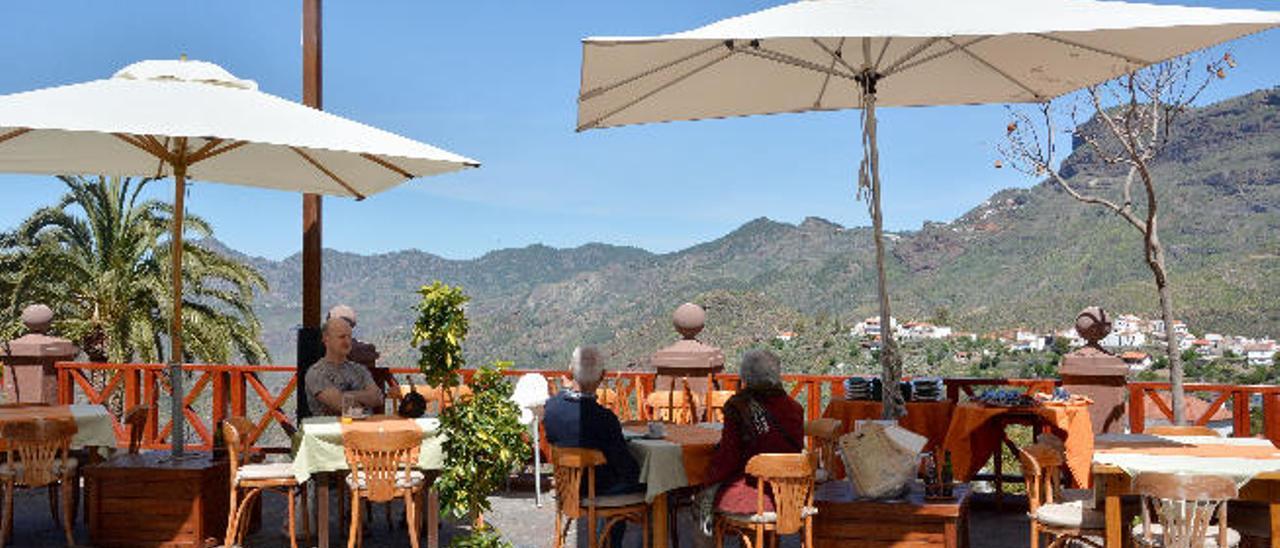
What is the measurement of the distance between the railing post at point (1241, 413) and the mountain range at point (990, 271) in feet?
47.6

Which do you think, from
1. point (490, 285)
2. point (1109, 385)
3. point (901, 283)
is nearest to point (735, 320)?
point (901, 283)

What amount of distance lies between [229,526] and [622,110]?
3.11 m

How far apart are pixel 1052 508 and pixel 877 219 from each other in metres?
1.60

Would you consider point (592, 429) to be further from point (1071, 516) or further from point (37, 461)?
point (37, 461)

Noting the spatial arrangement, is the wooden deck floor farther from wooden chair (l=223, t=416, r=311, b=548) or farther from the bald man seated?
the bald man seated

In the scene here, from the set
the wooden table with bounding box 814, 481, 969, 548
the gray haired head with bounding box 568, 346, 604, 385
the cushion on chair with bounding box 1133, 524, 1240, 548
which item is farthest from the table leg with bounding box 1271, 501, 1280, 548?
the gray haired head with bounding box 568, 346, 604, 385

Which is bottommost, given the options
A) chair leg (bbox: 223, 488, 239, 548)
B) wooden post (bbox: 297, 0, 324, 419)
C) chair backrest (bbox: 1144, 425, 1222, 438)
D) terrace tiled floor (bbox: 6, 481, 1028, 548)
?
terrace tiled floor (bbox: 6, 481, 1028, 548)

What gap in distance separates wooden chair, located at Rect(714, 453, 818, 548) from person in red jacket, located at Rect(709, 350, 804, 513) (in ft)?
0.20

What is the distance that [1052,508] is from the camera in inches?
214

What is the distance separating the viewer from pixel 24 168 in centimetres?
747

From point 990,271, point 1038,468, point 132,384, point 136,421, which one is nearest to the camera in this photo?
point 1038,468

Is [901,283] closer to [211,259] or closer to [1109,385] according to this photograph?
[211,259]

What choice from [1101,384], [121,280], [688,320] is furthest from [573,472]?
[121,280]

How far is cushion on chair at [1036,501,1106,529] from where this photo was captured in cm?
518
